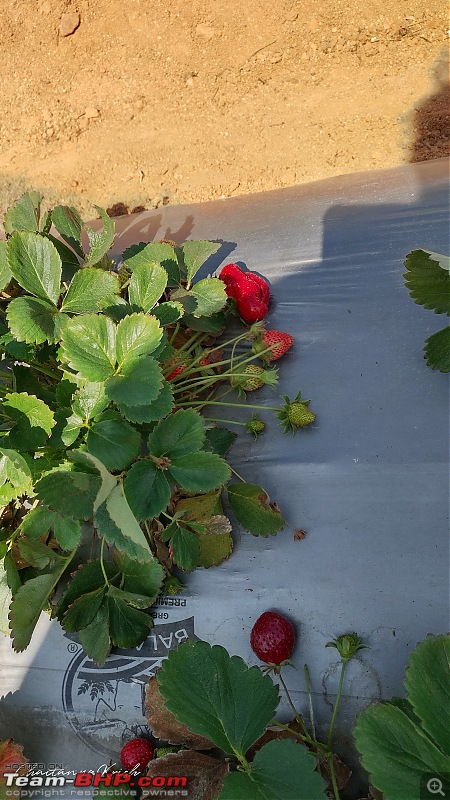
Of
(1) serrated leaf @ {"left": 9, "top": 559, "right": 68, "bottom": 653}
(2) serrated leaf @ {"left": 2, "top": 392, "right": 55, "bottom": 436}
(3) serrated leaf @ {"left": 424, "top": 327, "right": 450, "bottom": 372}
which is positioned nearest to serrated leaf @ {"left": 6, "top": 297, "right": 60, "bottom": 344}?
(2) serrated leaf @ {"left": 2, "top": 392, "right": 55, "bottom": 436}

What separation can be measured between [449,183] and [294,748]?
1146 mm

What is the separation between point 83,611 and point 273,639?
1.10ft

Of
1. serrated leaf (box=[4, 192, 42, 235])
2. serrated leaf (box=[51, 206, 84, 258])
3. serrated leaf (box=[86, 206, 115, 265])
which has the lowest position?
serrated leaf (box=[86, 206, 115, 265])

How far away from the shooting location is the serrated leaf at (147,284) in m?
0.99

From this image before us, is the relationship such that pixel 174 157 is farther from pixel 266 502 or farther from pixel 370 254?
pixel 266 502

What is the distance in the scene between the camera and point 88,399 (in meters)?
0.93

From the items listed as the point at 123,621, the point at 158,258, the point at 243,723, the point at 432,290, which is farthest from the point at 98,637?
the point at 432,290

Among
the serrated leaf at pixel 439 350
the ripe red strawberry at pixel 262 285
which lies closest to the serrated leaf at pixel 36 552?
the ripe red strawberry at pixel 262 285

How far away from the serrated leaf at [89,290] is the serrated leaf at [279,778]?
76 centimetres

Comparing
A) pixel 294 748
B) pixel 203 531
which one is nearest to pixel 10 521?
pixel 203 531

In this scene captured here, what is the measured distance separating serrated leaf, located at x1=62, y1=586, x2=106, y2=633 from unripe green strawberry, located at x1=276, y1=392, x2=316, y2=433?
0.47 meters

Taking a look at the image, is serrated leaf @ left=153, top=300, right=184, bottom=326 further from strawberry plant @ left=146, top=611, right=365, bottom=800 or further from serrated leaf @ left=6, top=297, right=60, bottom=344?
strawberry plant @ left=146, top=611, right=365, bottom=800

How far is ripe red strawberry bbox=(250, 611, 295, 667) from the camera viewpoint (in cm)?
99

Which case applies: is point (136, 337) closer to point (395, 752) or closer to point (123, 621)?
point (123, 621)
